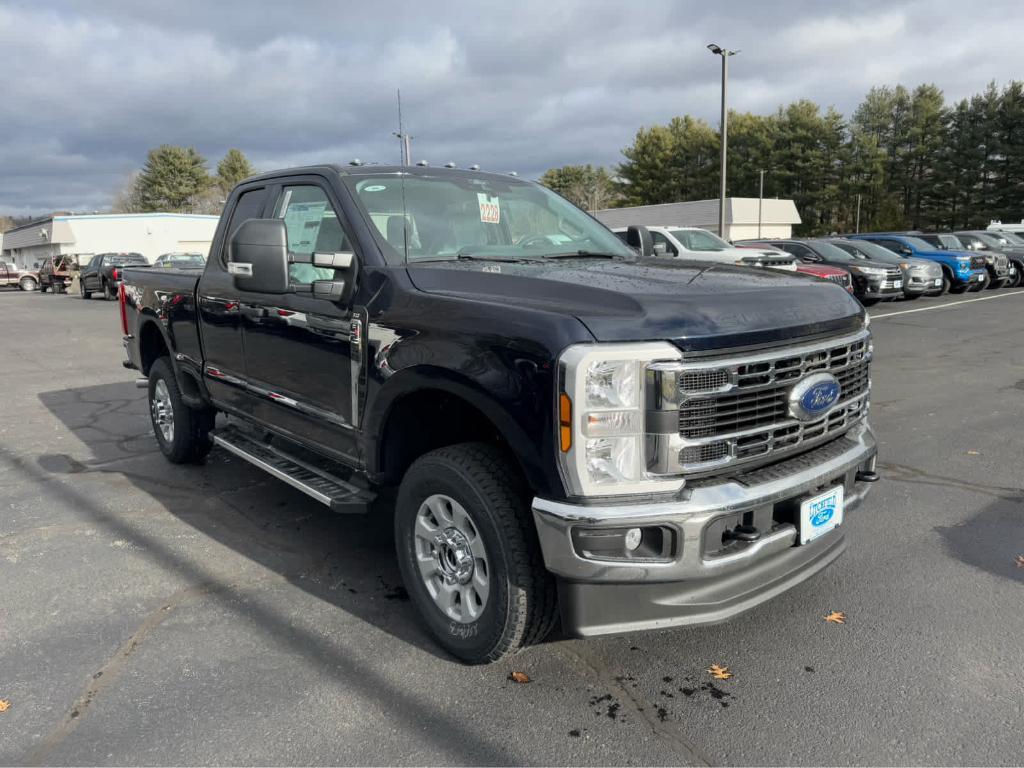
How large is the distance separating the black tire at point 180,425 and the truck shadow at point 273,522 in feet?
0.38

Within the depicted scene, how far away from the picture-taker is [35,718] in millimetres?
2719

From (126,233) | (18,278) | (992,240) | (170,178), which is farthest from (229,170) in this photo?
(992,240)

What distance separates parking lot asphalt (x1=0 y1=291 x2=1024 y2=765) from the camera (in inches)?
101

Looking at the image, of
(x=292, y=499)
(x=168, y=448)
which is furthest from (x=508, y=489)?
(x=168, y=448)

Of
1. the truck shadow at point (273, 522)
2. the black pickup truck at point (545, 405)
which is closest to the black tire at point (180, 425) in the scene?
A: the truck shadow at point (273, 522)

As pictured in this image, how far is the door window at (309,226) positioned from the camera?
146 inches

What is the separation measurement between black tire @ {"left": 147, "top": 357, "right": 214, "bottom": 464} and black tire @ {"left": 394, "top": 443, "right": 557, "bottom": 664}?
316cm

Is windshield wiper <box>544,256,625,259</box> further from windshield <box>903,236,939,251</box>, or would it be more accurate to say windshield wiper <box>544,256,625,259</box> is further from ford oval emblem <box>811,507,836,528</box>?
windshield <box>903,236,939,251</box>

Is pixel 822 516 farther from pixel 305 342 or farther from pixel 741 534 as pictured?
pixel 305 342

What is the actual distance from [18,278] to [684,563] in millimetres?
47643

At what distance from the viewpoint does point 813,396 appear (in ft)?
9.41

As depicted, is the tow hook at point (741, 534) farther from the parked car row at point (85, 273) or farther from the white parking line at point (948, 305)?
the parked car row at point (85, 273)

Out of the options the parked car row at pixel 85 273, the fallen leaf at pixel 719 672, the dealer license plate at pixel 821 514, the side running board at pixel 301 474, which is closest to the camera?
the dealer license plate at pixel 821 514

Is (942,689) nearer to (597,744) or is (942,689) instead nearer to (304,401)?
(597,744)
